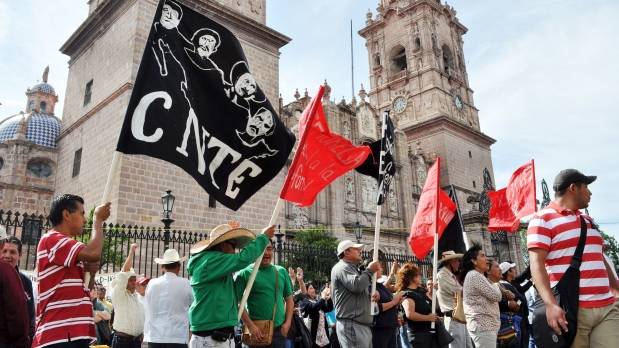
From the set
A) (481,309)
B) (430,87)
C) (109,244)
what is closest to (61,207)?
(481,309)

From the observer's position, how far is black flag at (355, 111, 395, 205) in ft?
20.8

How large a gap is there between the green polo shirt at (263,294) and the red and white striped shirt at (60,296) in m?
1.83

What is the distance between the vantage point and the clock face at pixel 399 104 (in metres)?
39.2

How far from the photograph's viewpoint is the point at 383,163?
6441 mm

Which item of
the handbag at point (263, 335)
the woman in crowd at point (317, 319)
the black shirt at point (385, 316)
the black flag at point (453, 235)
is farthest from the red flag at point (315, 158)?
the black flag at point (453, 235)

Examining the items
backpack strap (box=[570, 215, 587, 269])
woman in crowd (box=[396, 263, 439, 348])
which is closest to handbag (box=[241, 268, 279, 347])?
woman in crowd (box=[396, 263, 439, 348])

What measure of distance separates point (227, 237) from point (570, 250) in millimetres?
2745

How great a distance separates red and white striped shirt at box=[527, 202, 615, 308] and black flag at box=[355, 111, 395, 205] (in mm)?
2646

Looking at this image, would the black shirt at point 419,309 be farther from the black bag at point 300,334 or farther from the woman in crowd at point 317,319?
the woman in crowd at point 317,319

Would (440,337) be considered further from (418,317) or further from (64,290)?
(64,290)

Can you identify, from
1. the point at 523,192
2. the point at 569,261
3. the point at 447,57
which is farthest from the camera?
the point at 447,57

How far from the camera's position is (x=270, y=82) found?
65.0 ft

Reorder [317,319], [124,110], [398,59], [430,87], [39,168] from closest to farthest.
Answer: [317,319] → [124,110] → [39,168] → [430,87] → [398,59]

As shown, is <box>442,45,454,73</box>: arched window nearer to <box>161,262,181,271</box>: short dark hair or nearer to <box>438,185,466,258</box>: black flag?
<box>438,185,466,258</box>: black flag
